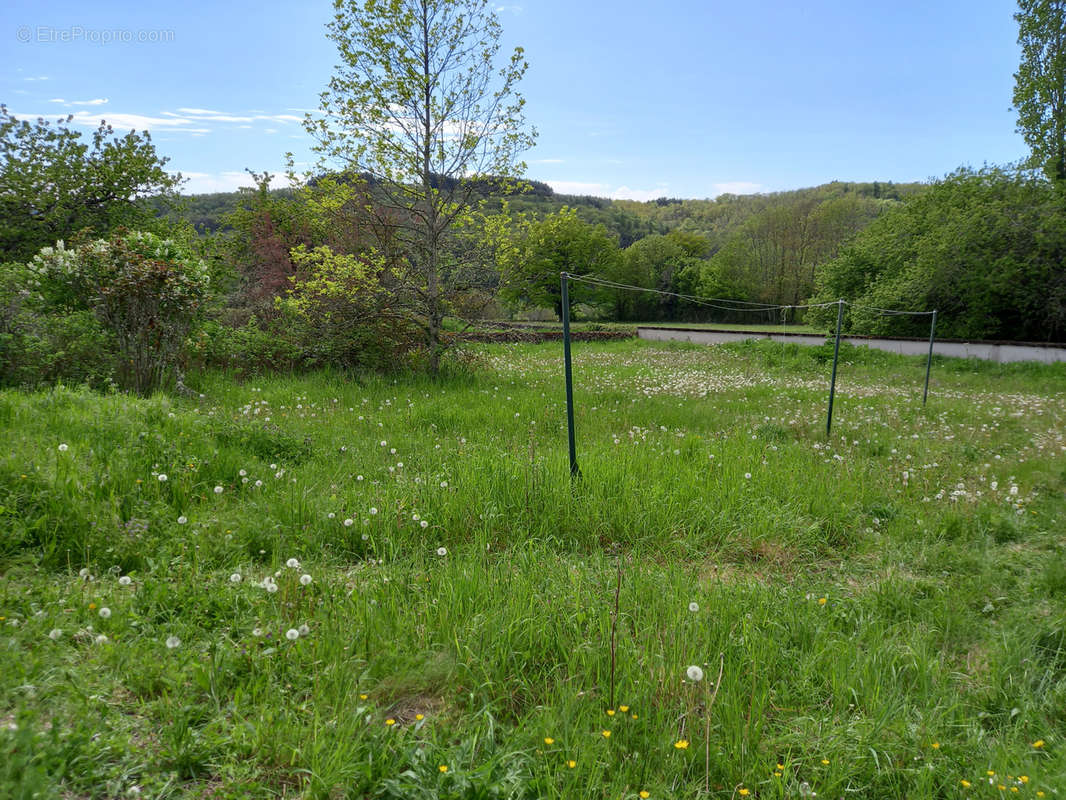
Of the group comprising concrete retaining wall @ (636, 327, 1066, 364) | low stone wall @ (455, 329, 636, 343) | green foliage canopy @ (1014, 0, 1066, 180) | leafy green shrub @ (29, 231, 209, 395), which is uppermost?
green foliage canopy @ (1014, 0, 1066, 180)

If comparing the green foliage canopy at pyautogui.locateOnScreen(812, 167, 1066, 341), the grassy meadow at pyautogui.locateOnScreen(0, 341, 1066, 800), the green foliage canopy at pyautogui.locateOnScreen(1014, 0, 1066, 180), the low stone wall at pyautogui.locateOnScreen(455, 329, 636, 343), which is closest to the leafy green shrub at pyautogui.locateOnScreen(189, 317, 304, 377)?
the grassy meadow at pyautogui.locateOnScreen(0, 341, 1066, 800)

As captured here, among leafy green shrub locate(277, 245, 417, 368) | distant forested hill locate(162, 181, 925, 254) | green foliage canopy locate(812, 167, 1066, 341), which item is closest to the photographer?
leafy green shrub locate(277, 245, 417, 368)

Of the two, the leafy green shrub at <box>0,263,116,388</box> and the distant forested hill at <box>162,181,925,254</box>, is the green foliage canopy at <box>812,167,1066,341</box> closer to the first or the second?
the leafy green shrub at <box>0,263,116,388</box>

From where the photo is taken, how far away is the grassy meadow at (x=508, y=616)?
7.26 ft

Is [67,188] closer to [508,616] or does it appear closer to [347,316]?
[347,316]

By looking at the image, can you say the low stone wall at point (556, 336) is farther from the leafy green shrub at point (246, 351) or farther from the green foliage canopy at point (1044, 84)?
the green foliage canopy at point (1044, 84)

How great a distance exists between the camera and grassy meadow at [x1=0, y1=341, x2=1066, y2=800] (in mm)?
2213

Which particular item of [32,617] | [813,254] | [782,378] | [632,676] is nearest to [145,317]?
[32,617]

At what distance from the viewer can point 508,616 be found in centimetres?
313

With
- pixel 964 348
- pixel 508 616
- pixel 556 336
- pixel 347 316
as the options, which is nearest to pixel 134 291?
pixel 347 316

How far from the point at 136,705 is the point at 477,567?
6.04 feet

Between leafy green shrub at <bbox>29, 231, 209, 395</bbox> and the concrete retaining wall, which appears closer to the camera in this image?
leafy green shrub at <bbox>29, 231, 209, 395</bbox>

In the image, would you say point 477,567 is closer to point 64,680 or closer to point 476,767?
point 476,767

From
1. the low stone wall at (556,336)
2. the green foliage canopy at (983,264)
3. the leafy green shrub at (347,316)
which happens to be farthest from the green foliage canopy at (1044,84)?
the leafy green shrub at (347,316)
